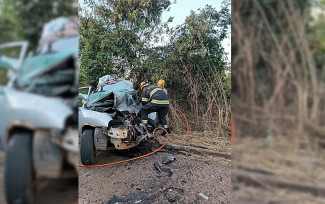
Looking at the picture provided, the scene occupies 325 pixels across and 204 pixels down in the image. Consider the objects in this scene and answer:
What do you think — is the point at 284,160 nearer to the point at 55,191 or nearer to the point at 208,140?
the point at 55,191

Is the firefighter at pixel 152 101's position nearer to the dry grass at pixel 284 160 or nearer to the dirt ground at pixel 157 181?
the dirt ground at pixel 157 181

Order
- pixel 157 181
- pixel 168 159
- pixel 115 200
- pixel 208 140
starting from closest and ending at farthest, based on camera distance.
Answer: pixel 115 200 < pixel 157 181 < pixel 168 159 < pixel 208 140

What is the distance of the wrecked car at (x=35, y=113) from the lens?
15.7 inches

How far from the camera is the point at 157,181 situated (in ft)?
7.48

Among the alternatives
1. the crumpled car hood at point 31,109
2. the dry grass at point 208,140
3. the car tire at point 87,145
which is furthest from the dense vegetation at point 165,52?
the crumpled car hood at point 31,109

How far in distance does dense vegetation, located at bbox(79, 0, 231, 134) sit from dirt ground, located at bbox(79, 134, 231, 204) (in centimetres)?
115

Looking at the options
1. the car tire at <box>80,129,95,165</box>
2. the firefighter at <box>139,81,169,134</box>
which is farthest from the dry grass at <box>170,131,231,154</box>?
the car tire at <box>80,129,95,165</box>

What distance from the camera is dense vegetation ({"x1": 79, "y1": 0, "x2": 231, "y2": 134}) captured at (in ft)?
10.5

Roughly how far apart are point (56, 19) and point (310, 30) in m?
0.65

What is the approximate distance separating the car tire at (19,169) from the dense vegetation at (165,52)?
281 cm

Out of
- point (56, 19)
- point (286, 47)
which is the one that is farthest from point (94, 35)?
point (286, 47)

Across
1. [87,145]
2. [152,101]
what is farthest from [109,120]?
[152,101]

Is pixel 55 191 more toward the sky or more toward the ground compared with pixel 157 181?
more toward the sky

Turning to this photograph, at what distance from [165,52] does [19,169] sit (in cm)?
346
